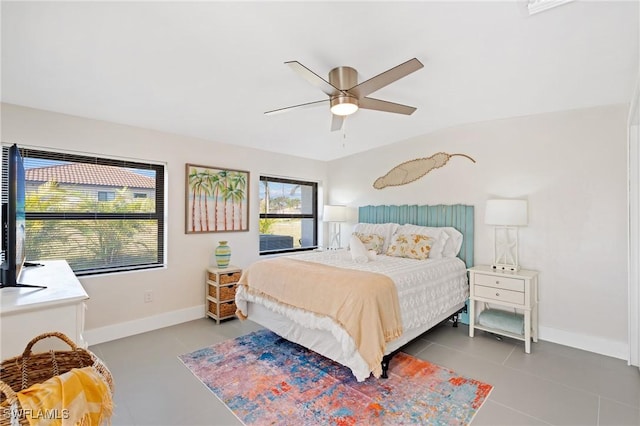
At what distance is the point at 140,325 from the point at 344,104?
3.18m

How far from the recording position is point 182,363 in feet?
8.61

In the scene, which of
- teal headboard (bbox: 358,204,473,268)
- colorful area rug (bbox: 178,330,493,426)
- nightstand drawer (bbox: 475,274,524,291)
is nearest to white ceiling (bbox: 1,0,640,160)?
teal headboard (bbox: 358,204,473,268)

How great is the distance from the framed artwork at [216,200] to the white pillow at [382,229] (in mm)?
1758

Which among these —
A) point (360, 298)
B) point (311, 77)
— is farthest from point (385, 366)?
point (311, 77)

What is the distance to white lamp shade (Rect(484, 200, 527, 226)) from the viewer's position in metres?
3.10

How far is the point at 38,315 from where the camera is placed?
134 centimetres

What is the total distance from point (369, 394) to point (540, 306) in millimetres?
2294

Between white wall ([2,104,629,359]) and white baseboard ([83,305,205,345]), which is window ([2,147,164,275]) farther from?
white baseboard ([83,305,205,345])

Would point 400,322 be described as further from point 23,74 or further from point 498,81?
point 23,74

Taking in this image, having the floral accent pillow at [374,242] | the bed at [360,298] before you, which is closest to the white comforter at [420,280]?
the bed at [360,298]

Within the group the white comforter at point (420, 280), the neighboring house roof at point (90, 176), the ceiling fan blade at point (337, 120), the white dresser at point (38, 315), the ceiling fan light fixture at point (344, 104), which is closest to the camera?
the white dresser at point (38, 315)

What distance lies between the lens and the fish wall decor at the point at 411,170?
4.01 m

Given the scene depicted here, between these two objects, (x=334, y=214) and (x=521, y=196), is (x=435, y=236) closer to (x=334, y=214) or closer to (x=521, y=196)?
(x=521, y=196)

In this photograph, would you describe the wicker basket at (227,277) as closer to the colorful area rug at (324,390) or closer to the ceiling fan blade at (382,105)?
the colorful area rug at (324,390)
